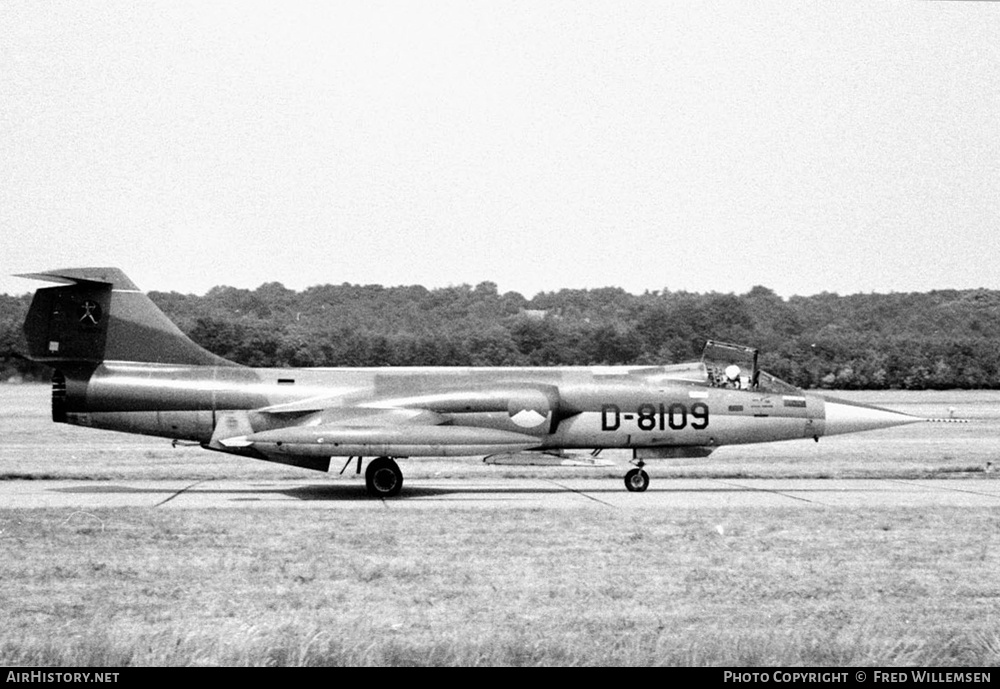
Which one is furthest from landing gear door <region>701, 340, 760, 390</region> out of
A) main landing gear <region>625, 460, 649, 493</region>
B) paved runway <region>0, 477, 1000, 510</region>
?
main landing gear <region>625, 460, 649, 493</region>

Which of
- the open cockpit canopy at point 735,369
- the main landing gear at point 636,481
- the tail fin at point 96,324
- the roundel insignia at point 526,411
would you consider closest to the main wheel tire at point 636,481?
the main landing gear at point 636,481

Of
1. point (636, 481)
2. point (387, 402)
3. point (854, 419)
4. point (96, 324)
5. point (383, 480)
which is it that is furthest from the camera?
point (854, 419)

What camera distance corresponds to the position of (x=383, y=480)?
20734 mm

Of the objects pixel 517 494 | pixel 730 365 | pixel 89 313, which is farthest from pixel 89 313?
pixel 730 365

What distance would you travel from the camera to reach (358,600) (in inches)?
438

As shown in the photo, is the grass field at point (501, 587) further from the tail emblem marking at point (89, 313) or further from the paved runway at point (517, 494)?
the tail emblem marking at point (89, 313)

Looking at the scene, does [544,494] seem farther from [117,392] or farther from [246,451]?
[117,392]

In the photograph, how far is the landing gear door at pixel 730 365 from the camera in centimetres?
2225

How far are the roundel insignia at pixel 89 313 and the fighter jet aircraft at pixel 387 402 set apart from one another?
17 millimetres

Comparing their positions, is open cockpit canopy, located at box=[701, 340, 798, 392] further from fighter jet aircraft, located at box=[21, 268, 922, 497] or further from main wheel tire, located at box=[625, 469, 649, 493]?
main wheel tire, located at box=[625, 469, 649, 493]

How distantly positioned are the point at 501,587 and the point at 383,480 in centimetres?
920

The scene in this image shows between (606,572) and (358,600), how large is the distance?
9.13ft

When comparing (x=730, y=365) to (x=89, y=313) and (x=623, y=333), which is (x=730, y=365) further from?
(x=623, y=333)
